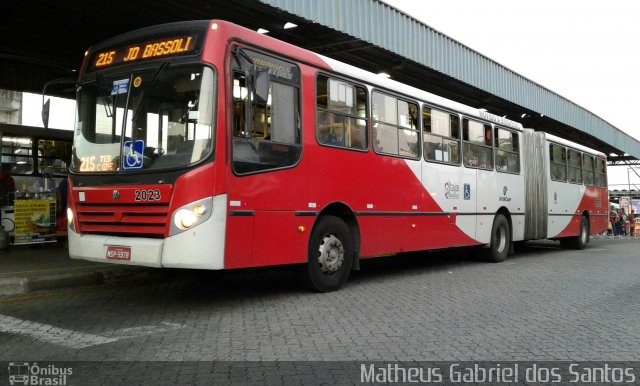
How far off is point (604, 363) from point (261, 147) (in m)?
4.07

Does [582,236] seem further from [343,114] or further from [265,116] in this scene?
[265,116]

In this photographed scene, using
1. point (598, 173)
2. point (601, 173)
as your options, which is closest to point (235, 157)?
point (598, 173)

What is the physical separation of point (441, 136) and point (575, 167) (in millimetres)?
8370

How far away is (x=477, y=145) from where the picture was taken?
11.3 metres

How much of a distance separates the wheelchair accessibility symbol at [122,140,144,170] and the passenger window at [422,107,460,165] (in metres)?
5.25

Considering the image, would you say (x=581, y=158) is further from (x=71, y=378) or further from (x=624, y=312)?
(x=71, y=378)

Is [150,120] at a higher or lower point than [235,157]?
higher

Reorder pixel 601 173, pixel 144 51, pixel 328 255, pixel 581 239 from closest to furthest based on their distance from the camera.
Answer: pixel 144 51 → pixel 328 255 → pixel 581 239 → pixel 601 173

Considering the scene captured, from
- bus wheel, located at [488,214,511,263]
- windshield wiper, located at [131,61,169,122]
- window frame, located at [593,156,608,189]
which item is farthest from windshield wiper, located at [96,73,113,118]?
window frame, located at [593,156,608,189]

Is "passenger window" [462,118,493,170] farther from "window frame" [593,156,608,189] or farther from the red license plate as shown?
"window frame" [593,156,608,189]

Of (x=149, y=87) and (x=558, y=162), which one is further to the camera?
(x=558, y=162)

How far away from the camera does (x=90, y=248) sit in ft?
20.5

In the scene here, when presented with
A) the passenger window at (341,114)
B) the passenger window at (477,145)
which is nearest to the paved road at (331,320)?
the passenger window at (341,114)

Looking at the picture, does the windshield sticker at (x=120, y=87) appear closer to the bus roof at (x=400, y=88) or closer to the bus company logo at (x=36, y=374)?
the bus roof at (x=400, y=88)
